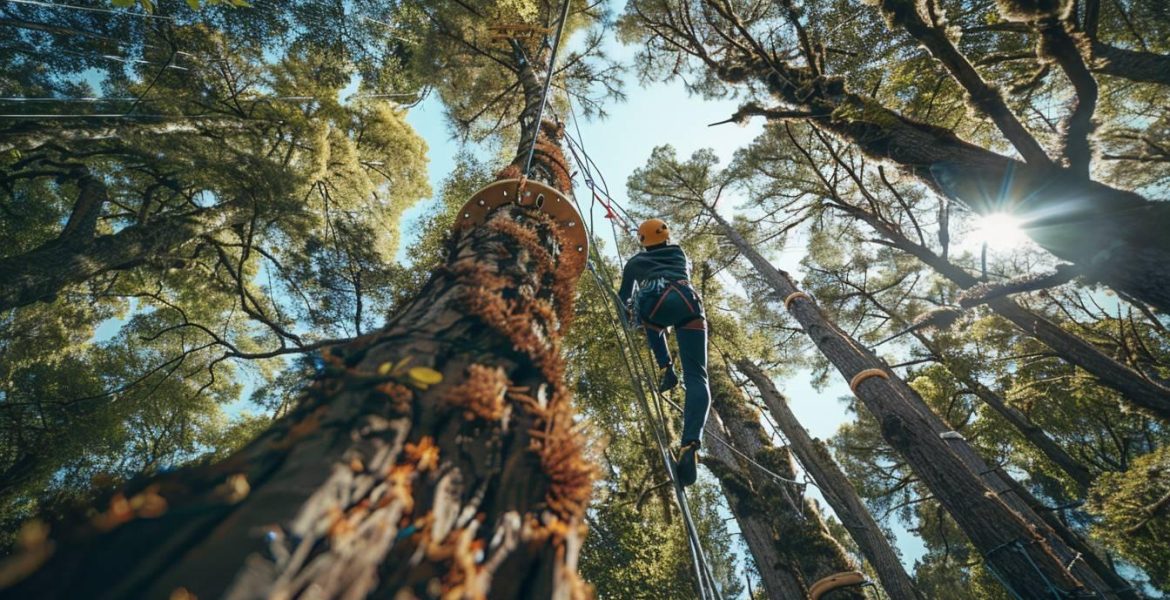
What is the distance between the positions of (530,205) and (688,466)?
6.92 ft

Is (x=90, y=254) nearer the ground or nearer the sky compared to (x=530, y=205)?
nearer the sky

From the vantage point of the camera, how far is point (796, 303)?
7242 mm

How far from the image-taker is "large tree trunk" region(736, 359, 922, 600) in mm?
5312

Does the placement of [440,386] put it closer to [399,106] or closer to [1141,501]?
[1141,501]

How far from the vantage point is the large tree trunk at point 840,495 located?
5.31 m

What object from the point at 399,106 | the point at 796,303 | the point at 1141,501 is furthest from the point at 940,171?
the point at 399,106

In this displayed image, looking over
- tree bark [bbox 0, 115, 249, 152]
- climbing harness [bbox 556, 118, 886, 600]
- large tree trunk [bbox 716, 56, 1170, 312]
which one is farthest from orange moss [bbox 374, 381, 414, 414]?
tree bark [bbox 0, 115, 249, 152]

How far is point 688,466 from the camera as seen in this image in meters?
2.75

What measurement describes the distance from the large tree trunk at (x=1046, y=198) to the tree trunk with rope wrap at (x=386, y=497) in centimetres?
531

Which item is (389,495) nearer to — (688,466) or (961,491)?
(688,466)

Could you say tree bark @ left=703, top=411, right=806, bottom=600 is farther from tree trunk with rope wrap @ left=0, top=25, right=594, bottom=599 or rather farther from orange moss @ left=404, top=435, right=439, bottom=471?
orange moss @ left=404, top=435, right=439, bottom=471

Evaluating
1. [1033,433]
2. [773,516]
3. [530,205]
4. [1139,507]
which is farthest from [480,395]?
[1033,433]

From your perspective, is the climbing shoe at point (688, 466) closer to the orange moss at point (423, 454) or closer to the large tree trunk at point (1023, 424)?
the orange moss at point (423, 454)

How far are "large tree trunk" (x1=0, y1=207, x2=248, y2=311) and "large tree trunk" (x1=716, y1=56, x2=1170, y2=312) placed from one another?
11707mm
